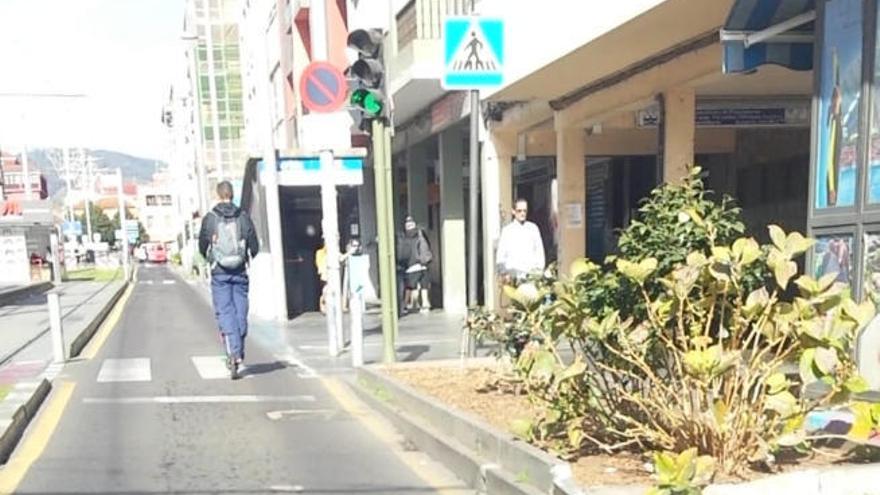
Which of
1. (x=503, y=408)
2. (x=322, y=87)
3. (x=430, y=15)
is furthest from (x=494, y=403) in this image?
(x=430, y=15)

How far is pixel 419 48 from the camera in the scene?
38.7ft

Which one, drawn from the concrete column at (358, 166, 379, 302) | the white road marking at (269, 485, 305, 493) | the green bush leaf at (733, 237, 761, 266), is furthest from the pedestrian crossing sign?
the concrete column at (358, 166, 379, 302)

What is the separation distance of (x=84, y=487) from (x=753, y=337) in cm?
406

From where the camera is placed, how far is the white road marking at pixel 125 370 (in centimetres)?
885

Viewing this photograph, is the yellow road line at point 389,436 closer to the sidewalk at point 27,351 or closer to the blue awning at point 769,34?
the sidewalk at point 27,351

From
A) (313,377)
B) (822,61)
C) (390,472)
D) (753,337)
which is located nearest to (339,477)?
(390,472)

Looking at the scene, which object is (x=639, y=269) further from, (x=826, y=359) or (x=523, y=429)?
(x=523, y=429)

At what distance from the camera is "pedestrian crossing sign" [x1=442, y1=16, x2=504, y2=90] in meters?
6.95

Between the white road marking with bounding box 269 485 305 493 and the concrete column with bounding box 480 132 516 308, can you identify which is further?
the concrete column with bounding box 480 132 516 308

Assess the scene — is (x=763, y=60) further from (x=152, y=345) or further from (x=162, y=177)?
(x=162, y=177)

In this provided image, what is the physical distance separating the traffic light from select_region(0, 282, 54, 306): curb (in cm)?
1864

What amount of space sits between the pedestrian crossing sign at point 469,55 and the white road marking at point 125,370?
4777mm

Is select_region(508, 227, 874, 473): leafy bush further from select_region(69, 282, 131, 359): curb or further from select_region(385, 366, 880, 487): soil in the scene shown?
select_region(69, 282, 131, 359): curb

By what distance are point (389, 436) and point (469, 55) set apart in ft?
10.8
